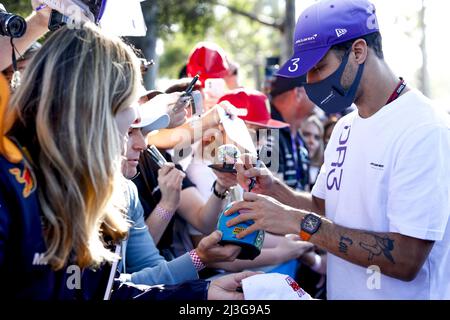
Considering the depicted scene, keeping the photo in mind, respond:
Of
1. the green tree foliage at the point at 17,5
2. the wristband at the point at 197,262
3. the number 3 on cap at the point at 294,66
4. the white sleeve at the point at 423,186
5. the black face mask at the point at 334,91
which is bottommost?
the wristband at the point at 197,262

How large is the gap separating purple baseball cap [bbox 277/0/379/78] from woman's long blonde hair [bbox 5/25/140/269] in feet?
3.75

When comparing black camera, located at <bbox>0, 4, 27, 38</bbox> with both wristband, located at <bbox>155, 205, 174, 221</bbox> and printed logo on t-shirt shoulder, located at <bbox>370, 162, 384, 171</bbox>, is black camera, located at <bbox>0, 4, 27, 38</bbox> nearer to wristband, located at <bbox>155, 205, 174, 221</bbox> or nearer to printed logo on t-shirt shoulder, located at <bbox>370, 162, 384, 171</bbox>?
wristband, located at <bbox>155, 205, 174, 221</bbox>

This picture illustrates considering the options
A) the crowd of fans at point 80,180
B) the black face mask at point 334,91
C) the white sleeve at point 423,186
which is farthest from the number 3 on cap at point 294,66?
the crowd of fans at point 80,180

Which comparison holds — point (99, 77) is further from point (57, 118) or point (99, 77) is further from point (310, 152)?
point (310, 152)

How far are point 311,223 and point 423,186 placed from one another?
0.51 metres

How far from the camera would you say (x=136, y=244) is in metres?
2.87

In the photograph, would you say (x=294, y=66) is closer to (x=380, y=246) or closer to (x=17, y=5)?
(x=380, y=246)

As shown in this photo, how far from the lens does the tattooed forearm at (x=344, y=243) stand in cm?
252

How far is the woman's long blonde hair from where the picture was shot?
183 centimetres

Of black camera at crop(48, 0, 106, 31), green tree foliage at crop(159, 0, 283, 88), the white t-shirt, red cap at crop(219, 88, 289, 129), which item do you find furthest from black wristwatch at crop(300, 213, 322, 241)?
green tree foliage at crop(159, 0, 283, 88)

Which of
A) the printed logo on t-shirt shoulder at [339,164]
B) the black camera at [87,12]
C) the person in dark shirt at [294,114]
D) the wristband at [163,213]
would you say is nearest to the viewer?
the black camera at [87,12]

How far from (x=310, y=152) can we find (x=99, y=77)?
493cm

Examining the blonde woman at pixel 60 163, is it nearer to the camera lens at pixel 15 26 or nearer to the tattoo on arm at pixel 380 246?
the camera lens at pixel 15 26
